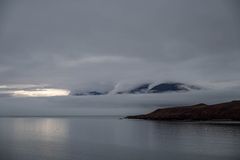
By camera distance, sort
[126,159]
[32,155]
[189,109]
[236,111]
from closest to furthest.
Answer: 1. [126,159]
2. [32,155]
3. [236,111]
4. [189,109]

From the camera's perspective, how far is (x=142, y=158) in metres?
40.3

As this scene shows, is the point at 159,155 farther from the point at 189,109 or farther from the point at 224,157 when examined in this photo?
the point at 189,109

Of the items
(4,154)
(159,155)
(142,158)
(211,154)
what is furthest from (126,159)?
(4,154)

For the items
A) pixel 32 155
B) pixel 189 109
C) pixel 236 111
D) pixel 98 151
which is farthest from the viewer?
pixel 189 109

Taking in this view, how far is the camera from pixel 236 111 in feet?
534

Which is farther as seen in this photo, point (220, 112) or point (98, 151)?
point (220, 112)

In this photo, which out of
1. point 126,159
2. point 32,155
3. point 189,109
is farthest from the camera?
point 189,109

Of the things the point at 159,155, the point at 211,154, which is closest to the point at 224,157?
the point at 211,154

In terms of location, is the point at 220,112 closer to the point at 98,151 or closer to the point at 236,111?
the point at 236,111

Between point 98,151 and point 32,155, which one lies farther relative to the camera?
point 98,151

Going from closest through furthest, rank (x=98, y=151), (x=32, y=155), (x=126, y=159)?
1. (x=126, y=159)
2. (x=32, y=155)
3. (x=98, y=151)

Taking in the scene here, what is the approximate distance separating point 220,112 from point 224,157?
451 ft

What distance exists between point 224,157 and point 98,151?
18504 millimetres

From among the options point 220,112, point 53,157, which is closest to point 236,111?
point 220,112
